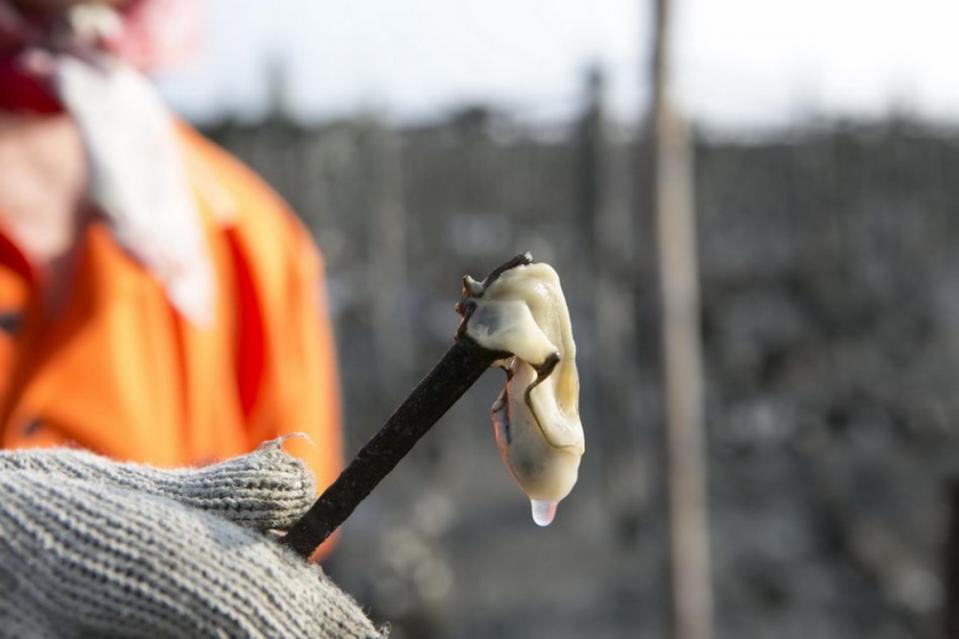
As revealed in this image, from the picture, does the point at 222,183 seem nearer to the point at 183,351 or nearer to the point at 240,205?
the point at 240,205

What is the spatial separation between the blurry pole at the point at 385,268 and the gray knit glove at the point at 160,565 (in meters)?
7.87

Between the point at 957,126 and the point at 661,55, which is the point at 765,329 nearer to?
the point at 957,126

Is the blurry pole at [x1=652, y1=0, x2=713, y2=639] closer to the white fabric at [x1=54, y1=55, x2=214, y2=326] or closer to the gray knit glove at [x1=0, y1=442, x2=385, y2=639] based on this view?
the white fabric at [x1=54, y1=55, x2=214, y2=326]

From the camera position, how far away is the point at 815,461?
8.41 meters

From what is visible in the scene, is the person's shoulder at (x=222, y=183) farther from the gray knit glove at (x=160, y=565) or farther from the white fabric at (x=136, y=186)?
the gray knit glove at (x=160, y=565)

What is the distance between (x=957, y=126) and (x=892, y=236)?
7.48 feet

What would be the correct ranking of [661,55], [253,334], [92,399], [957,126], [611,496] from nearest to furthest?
[92,399], [253,334], [661,55], [611,496], [957,126]

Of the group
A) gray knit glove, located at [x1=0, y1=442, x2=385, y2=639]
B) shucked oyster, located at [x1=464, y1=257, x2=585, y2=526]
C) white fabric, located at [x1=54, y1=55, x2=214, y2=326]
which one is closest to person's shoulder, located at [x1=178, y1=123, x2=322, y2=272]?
white fabric, located at [x1=54, y1=55, x2=214, y2=326]

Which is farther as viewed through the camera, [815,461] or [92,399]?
[815,461]

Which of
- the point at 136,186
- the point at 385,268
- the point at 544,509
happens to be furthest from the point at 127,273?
the point at 385,268

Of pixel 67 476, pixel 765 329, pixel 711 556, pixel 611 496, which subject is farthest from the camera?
pixel 765 329

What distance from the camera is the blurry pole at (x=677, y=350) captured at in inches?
165

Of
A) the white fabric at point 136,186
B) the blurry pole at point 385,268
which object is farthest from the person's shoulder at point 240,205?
the blurry pole at point 385,268

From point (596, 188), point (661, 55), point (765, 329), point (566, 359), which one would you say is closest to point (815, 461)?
point (596, 188)
